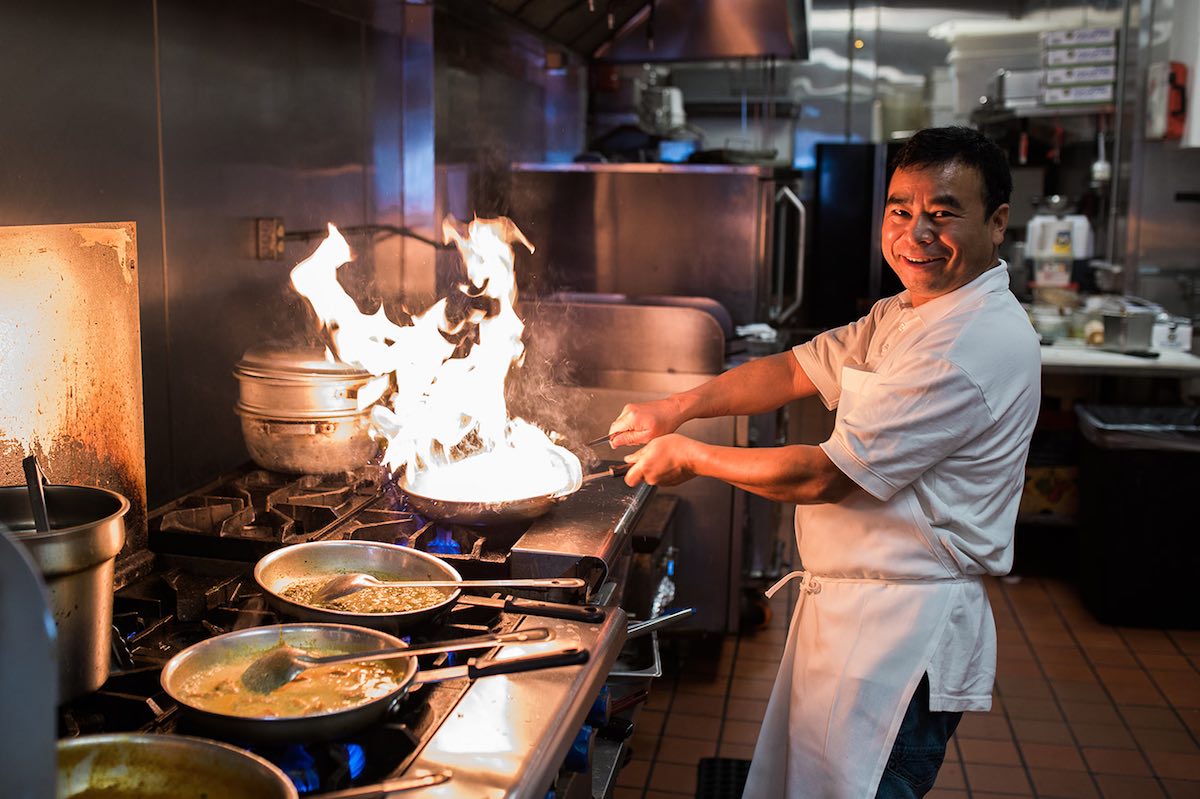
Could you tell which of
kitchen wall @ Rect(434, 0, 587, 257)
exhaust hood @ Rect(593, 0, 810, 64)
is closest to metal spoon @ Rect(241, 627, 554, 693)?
kitchen wall @ Rect(434, 0, 587, 257)

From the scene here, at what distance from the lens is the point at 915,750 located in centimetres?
222

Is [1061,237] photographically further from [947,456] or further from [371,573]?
[371,573]

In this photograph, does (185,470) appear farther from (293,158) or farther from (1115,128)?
(1115,128)

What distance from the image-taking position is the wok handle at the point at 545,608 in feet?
6.21

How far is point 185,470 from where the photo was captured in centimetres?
287

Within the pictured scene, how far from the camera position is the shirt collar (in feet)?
7.10

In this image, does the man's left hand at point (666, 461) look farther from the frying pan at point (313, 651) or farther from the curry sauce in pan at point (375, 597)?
the frying pan at point (313, 651)

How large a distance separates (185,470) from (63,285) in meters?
0.87

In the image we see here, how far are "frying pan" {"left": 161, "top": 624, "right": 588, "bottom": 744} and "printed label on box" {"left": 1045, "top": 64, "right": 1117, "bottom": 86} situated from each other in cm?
694

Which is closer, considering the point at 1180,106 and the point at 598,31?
the point at 598,31

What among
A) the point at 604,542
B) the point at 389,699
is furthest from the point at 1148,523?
the point at 389,699

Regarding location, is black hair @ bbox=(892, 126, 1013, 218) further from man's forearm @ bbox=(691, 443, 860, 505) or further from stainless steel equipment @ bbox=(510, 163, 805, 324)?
stainless steel equipment @ bbox=(510, 163, 805, 324)

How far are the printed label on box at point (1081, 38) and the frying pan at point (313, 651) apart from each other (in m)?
6.98

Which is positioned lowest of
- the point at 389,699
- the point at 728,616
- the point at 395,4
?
the point at 728,616
